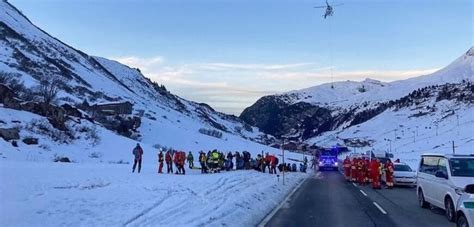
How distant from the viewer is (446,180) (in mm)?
14727

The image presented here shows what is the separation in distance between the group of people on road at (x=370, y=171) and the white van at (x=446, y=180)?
977 centimetres

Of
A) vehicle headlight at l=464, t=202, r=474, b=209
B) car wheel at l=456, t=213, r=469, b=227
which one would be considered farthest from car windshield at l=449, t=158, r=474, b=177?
vehicle headlight at l=464, t=202, r=474, b=209

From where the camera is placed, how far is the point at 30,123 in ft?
128

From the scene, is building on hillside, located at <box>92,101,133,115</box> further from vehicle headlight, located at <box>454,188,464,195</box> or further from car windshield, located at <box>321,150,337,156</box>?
vehicle headlight, located at <box>454,188,464,195</box>

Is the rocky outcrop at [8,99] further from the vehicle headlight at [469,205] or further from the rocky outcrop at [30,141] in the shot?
the vehicle headlight at [469,205]

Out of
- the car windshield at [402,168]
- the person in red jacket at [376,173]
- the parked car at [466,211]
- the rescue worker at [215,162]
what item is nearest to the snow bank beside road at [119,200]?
the parked car at [466,211]

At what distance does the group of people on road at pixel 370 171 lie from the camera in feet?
89.0

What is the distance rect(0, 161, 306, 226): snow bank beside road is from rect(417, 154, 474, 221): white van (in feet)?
15.9

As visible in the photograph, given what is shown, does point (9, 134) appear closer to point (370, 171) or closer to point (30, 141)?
point (30, 141)

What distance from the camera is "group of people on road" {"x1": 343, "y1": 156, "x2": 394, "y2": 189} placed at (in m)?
27.1

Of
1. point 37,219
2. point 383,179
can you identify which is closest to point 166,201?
point 37,219

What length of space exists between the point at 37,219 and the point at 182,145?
59.1m

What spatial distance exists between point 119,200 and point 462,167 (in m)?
9.59

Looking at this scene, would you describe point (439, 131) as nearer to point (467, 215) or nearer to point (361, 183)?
point (361, 183)
